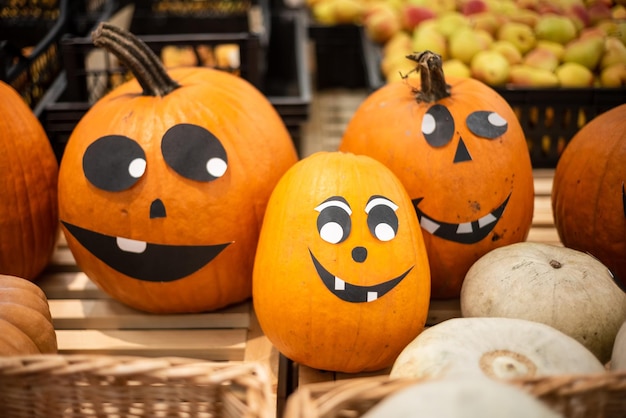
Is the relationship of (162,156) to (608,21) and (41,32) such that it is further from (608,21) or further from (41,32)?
(41,32)

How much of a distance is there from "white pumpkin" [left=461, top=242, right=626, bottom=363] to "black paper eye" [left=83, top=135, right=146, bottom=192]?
0.72 metres

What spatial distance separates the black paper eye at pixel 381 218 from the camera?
1.25 meters

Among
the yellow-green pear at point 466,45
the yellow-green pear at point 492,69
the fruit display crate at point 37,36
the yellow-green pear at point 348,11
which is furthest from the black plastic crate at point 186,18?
the yellow-green pear at point 492,69

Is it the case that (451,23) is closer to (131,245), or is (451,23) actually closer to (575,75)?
(575,75)

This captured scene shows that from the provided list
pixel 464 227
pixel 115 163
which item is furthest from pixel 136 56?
pixel 464 227

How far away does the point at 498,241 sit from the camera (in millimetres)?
1508

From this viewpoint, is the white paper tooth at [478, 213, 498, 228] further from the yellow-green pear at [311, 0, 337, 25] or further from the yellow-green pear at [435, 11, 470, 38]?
the yellow-green pear at [311, 0, 337, 25]

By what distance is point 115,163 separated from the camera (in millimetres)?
1427

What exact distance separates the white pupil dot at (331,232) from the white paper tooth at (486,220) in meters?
0.39

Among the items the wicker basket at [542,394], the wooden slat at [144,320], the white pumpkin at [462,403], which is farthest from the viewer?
the wooden slat at [144,320]

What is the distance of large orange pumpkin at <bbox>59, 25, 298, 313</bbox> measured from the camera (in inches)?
56.1

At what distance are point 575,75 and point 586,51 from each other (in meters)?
0.08

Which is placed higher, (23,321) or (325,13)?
(325,13)

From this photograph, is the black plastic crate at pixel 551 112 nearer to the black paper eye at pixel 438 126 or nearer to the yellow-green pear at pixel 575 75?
the yellow-green pear at pixel 575 75
